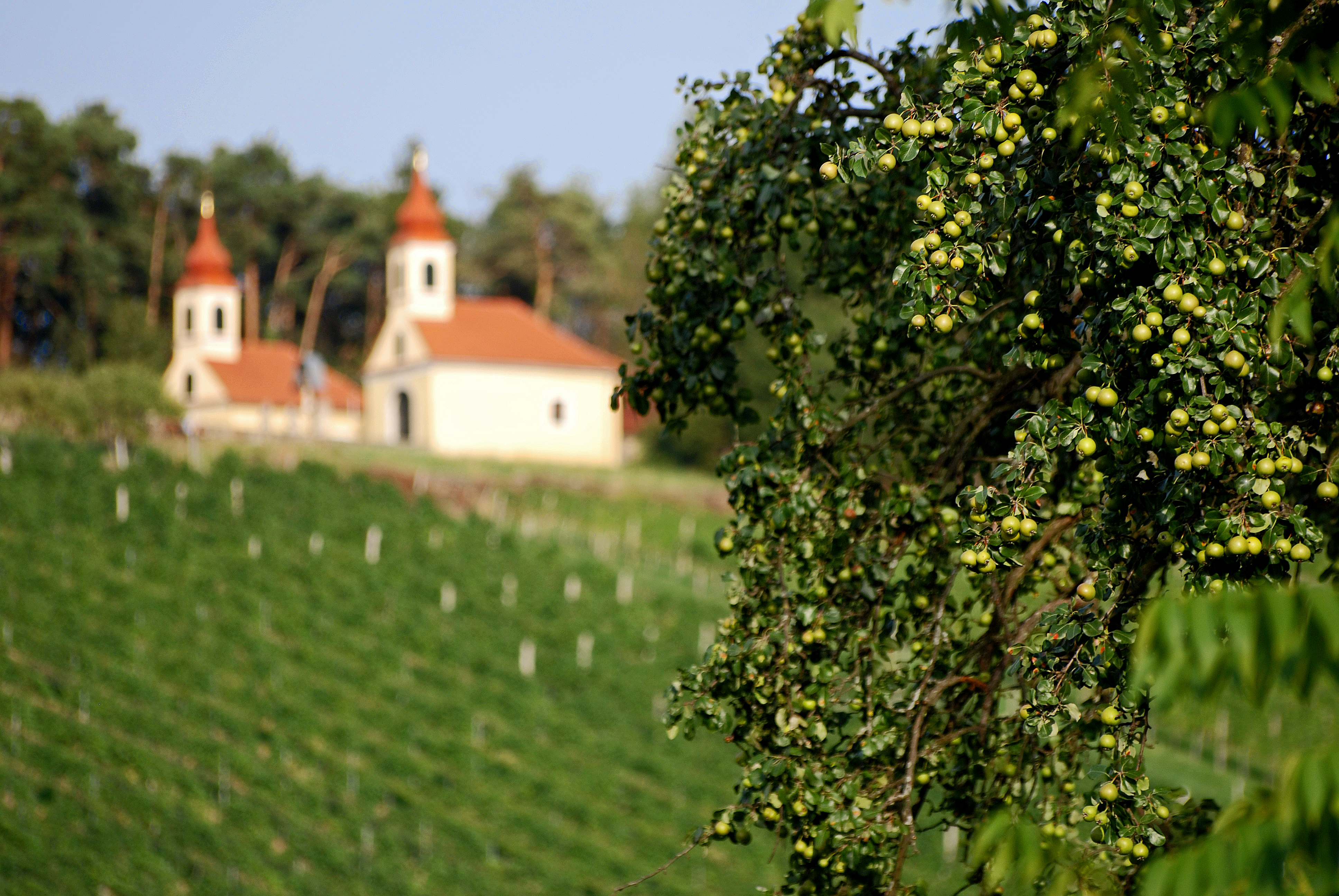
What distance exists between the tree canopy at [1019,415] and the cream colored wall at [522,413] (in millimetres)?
47281

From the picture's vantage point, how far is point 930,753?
5.73 meters

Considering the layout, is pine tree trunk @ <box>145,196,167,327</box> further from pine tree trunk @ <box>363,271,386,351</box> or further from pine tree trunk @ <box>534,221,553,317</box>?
pine tree trunk @ <box>534,221,553,317</box>

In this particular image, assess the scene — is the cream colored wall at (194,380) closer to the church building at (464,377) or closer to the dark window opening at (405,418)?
the church building at (464,377)

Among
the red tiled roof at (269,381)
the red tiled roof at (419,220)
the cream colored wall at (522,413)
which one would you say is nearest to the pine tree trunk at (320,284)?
the red tiled roof at (269,381)

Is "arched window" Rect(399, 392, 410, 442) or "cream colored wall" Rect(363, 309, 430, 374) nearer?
"cream colored wall" Rect(363, 309, 430, 374)

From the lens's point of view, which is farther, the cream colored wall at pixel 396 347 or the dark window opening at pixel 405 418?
the dark window opening at pixel 405 418

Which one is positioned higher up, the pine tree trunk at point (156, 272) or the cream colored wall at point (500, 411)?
the pine tree trunk at point (156, 272)

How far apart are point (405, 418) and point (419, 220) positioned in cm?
832

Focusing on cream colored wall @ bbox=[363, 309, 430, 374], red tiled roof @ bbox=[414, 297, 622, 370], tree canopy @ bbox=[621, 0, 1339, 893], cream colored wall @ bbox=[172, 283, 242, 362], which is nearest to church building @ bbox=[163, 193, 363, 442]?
cream colored wall @ bbox=[172, 283, 242, 362]

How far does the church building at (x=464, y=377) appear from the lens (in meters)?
55.2

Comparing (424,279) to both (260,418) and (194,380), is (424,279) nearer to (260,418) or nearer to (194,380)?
(260,418)

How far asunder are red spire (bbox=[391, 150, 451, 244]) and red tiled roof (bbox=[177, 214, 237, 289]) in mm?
10012

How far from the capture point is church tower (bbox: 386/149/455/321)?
5731cm

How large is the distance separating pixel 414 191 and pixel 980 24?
2262 inches
